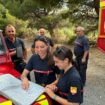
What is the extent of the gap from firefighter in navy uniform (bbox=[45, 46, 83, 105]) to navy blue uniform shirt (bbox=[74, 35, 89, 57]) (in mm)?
4182

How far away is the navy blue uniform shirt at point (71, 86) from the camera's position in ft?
9.91

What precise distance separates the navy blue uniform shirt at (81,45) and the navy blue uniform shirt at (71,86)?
4.20 m

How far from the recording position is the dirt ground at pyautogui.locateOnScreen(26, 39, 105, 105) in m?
6.53

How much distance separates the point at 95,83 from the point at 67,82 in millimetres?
5101

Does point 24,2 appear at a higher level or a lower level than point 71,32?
higher

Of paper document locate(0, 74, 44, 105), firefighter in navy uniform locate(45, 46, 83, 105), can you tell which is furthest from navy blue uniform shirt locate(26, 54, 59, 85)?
firefighter in navy uniform locate(45, 46, 83, 105)

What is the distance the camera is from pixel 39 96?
325cm

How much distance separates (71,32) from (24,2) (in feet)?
11.1

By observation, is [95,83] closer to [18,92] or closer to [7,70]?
[7,70]

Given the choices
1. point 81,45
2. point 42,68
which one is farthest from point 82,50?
point 42,68

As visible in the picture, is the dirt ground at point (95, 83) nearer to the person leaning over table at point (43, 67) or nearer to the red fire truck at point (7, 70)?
the red fire truck at point (7, 70)

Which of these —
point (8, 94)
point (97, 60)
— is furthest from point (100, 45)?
point (97, 60)

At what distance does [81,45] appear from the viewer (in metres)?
7.43

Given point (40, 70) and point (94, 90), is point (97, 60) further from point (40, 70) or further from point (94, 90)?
point (40, 70)
